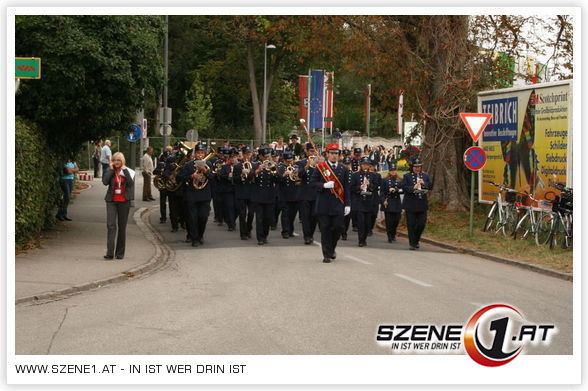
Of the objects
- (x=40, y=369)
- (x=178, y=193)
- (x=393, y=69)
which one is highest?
(x=393, y=69)

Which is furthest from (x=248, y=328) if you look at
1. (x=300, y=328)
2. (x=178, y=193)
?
(x=178, y=193)

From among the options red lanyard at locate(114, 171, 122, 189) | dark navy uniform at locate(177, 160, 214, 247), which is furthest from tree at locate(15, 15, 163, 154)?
red lanyard at locate(114, 171, 122, 189)

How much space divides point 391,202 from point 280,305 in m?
10.1

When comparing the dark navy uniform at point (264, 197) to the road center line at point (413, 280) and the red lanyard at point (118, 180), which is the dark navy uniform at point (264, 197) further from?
the road center line at point (413, 280)

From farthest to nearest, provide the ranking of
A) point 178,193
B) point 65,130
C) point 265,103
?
1. point 265,103
2. point 178,193
3. point 65,130

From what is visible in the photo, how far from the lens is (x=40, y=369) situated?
8.45 meters

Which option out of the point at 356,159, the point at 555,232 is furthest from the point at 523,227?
the point at 356,159

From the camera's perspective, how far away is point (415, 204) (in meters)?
20.1

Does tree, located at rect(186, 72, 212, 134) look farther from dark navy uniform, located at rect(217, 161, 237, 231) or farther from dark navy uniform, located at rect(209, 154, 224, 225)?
dark navy uniform, located at rect(217, 161, 237, 231)

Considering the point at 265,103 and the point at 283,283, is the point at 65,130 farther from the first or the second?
the point at 265,103

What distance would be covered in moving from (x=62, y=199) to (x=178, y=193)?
284 cm

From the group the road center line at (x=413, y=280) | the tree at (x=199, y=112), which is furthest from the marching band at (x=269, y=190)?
the tree at (x=199, y=112)

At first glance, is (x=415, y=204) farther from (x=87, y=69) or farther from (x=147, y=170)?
(x=147, y=170)

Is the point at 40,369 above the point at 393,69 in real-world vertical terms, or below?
below
